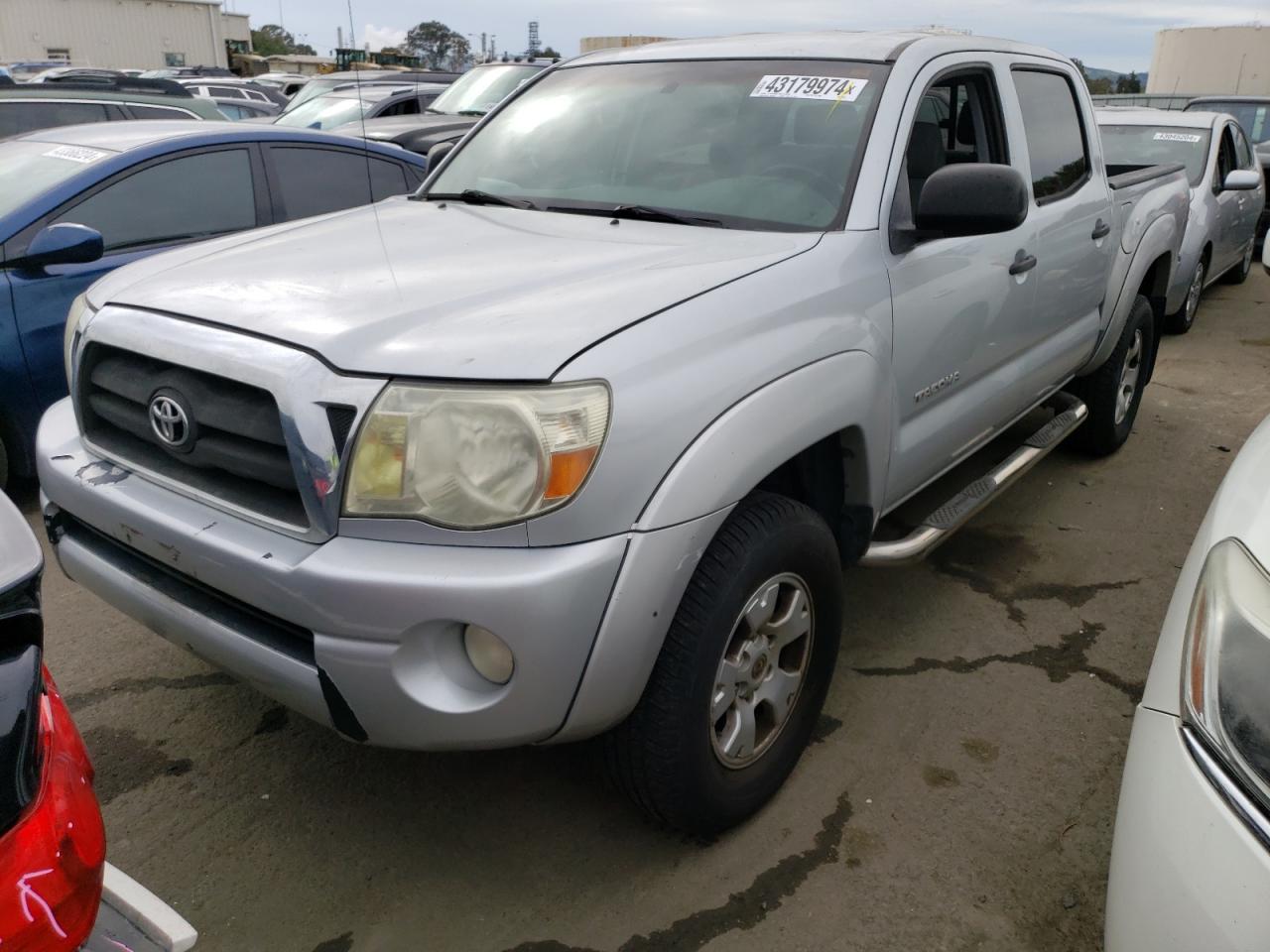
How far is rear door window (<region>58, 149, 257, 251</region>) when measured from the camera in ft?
14.3

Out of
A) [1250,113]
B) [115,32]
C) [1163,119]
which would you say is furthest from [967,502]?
[115,32]

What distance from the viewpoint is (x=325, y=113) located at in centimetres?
1046

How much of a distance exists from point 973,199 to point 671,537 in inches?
50.7

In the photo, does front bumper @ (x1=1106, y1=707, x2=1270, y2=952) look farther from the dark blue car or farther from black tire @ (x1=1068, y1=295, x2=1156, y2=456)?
the dark blue car

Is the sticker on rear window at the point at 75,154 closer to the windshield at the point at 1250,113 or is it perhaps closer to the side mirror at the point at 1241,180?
the side mirror at the point at 1241,180

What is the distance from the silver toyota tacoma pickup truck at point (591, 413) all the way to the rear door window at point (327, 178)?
1.89 metres

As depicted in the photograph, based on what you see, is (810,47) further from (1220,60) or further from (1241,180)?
(1220,60)

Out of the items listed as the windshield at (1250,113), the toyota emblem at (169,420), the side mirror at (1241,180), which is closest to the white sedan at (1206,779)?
the toyota emblem at (169,420)

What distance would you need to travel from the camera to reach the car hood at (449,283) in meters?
1.94

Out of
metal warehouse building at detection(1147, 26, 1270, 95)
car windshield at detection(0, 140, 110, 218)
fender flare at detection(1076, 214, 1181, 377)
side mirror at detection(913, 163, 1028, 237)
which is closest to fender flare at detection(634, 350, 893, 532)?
side mirror at detection(913, 163, 1028, 237)

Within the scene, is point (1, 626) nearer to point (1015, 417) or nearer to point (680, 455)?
point (680, 455)

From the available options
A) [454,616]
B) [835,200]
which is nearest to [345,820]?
[454,616]

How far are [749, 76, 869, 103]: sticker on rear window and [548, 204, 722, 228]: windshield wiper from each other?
19.2 inches

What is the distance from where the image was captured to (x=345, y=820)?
2506 mm
